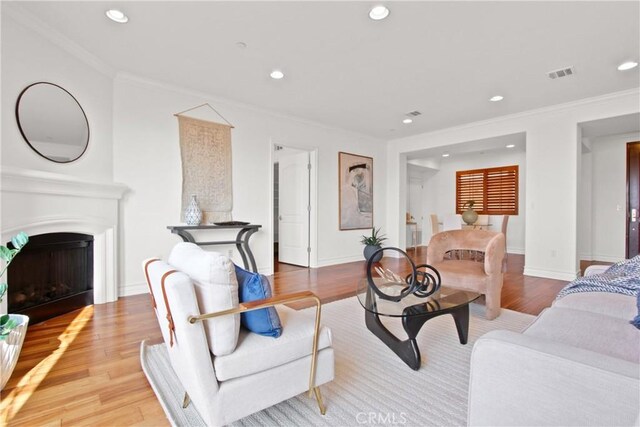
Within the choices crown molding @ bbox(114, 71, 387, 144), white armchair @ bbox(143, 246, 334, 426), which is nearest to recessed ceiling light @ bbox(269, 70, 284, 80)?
crown molding @ bbox(114, 71, 387, 144)

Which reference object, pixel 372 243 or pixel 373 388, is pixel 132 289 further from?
pixel 372 243

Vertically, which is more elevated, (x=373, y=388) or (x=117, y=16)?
(x=117, y=16)

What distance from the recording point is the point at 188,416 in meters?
1.54

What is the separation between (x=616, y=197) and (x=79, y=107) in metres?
8.46

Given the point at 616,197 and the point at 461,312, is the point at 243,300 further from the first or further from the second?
the point at 616,197

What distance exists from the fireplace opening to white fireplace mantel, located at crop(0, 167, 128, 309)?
9 centimetres

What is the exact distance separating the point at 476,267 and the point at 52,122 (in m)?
4.32

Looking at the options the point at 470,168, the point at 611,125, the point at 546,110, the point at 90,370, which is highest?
the point at 546,110

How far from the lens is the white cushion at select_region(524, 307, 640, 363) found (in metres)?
1.30

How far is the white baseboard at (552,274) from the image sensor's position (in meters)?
4.52

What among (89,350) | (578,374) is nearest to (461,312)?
(578,374)

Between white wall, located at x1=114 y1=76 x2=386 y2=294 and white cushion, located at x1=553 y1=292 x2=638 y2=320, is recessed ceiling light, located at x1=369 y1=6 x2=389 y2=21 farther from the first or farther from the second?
white wall, located at x1=114 y1=76 x2=386 y2=294

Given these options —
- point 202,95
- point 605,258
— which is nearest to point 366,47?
point 202,95

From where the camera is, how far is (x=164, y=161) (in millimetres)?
3877
